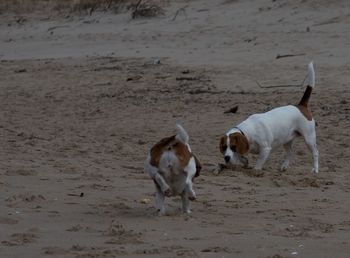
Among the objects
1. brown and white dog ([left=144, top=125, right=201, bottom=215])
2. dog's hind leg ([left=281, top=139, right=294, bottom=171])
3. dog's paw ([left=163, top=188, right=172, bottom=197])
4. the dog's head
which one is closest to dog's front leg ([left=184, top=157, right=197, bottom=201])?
brown and white dog ([left=144, top=125, right=201, bottom=215])

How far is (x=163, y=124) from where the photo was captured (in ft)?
41.6

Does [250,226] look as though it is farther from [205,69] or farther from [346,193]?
[205,69]

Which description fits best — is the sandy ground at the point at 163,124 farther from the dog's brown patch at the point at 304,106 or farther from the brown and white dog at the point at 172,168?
the dog's brown patch at the point at 304,106

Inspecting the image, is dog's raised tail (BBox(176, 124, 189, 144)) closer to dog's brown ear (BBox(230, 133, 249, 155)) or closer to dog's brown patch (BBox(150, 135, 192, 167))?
dog's brown patch (BBox(150, 135, 192, 167))

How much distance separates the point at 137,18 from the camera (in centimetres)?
1997

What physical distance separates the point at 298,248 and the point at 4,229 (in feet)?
6.85

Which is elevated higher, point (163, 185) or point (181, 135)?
point (181, 135)

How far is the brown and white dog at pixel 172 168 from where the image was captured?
25.9 feet

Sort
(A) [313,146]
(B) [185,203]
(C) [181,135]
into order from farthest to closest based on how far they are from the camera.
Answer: (A) [313,146]
(B) [185,203]
(C) [181,135]

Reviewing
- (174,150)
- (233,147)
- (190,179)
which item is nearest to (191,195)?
(190,179)

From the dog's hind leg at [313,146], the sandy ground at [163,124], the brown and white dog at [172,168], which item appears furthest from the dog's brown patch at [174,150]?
the dog's hind leg at [313,146]

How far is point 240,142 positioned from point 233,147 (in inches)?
4.1

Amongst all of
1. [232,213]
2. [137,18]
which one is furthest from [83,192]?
[137,18]

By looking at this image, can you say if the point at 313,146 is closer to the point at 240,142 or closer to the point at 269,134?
the point at 269,134
